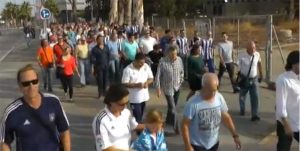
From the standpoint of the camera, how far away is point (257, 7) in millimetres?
83250

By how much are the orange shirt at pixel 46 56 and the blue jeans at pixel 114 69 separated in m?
1.69

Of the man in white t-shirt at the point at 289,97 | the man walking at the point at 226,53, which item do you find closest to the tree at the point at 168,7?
the man walking at the point at 226,53

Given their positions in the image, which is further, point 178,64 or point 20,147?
point 178,64

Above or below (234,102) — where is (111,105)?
above

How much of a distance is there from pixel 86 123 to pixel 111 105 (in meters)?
6.69

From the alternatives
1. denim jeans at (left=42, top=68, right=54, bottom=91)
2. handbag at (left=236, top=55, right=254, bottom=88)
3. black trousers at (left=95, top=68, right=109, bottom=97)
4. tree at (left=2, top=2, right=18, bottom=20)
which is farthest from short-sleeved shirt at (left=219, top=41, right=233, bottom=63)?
tree at (left=2, top=2, right=18, bottom=20)

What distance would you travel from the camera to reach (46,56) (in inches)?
642

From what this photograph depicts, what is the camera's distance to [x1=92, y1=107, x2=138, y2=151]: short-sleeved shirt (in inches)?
200

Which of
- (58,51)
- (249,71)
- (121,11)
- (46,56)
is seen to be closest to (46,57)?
(46,56)

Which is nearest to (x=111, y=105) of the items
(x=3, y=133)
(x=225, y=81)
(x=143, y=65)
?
(x=3, y=133)

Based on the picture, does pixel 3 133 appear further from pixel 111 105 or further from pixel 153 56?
pixel 153 56

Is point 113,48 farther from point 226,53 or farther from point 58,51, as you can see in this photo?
point 226,53

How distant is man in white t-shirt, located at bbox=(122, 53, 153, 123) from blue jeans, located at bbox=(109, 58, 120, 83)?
289 inches

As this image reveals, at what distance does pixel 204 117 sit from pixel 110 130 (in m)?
1.20
